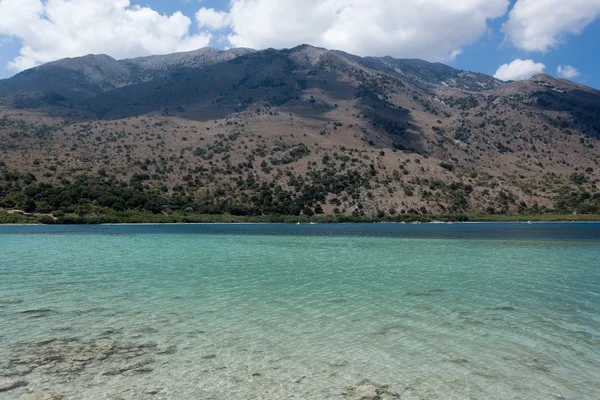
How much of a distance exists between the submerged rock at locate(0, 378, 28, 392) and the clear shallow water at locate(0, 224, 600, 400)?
150 millimetres

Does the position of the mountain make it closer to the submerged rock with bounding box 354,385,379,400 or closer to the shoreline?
the shoreline

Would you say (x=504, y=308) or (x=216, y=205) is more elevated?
(x=216, y=205)

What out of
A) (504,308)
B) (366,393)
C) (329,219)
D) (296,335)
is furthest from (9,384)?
(329,219)

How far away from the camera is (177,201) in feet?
380

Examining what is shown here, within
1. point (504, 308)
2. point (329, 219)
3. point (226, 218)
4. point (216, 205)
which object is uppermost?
point (216, 205)

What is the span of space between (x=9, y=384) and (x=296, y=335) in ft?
23.6

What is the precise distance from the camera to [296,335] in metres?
12.6

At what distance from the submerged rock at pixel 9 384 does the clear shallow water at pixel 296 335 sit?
15cm

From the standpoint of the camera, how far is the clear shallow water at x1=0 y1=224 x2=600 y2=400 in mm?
8930

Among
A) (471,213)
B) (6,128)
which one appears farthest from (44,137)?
→ (471,213)

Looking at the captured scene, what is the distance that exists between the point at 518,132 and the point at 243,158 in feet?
426

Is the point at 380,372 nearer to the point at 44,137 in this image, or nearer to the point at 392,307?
the point at 392,307

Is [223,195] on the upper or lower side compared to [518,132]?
lower

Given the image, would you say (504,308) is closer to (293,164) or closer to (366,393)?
(366,393)
